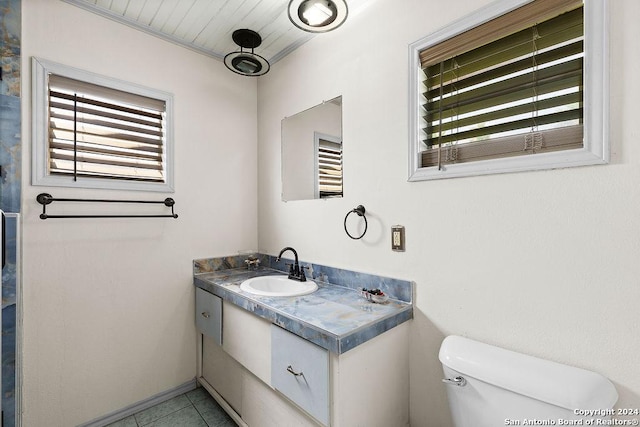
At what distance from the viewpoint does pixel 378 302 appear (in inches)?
59.6

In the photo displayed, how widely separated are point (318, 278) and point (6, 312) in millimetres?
1608

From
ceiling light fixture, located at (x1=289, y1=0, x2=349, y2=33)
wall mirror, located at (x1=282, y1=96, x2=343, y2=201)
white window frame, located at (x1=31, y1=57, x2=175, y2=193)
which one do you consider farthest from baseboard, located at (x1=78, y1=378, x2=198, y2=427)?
ceiling light fixture, located at (x1=289, y1=0, x2=349, y2=33)

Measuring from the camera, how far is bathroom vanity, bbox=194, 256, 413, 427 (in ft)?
3.82

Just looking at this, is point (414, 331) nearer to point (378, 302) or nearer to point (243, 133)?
point (378, 302)

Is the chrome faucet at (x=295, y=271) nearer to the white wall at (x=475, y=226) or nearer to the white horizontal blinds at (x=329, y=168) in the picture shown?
the white wall at (x=475, y=226)

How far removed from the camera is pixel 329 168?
6.29 ft

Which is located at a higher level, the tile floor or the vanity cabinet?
the vanity cabinet

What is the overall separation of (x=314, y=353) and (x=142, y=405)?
4.93ft

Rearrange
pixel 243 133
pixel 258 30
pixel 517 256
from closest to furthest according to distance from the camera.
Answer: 1. pixel 517 256
2. pixel 258 30
3. pixel 243 133

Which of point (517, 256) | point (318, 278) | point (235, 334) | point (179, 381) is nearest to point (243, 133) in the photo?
point (318, 278)

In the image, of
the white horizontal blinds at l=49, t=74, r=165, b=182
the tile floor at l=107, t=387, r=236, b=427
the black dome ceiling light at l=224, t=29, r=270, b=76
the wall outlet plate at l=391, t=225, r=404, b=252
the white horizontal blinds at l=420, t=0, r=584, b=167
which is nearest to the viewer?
the white horizontal blinds at l=420, t=0, r=584, b=167

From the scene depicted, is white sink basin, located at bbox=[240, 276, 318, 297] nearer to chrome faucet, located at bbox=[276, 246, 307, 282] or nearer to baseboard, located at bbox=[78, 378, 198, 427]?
chrome faucet, located at bbox=[276, 246, 307, 282]

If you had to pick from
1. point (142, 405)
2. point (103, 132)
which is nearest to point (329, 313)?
point (142, 405)

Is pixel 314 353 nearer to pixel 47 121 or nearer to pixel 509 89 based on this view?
pixel 509 89
